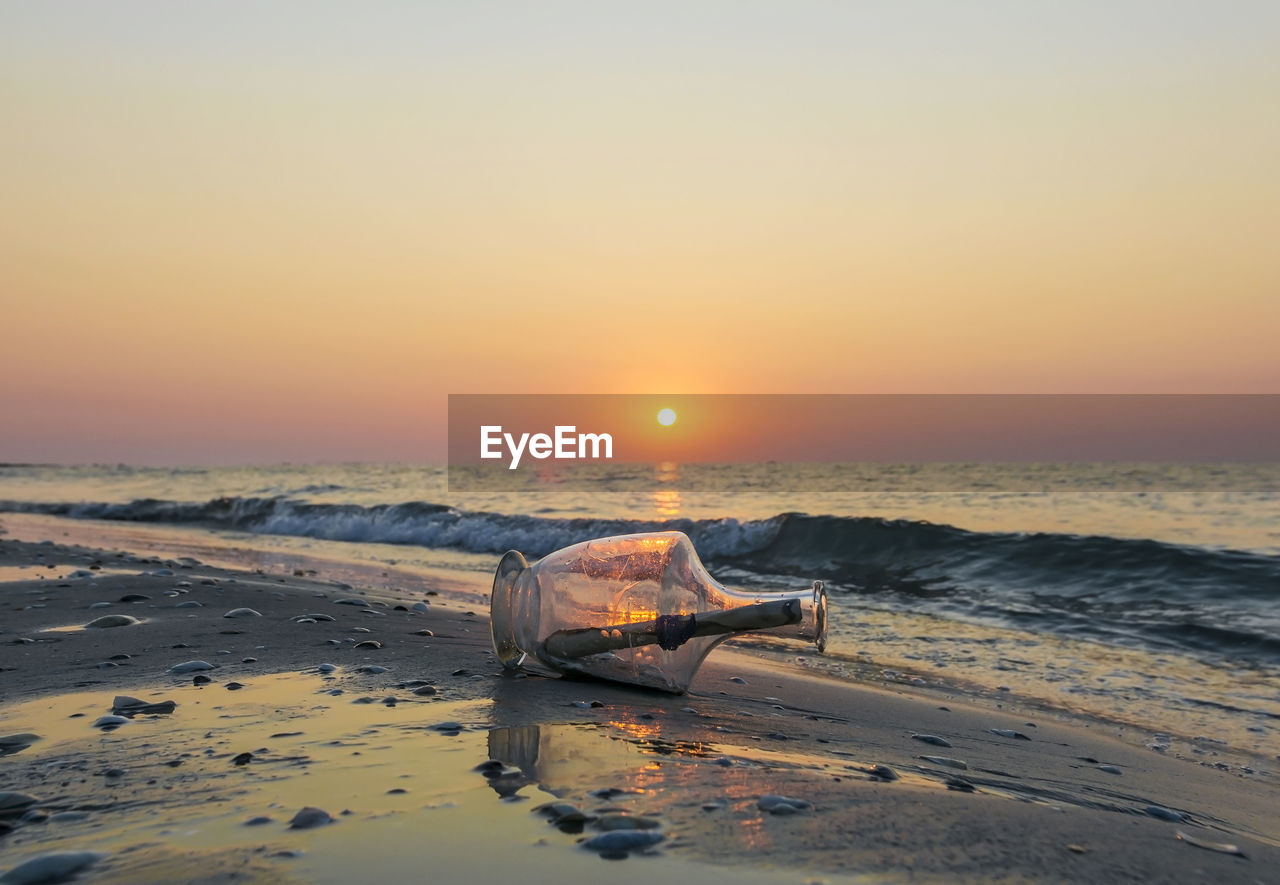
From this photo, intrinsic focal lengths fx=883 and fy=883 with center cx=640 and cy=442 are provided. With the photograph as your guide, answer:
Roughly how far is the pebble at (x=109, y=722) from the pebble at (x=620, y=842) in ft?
5.09

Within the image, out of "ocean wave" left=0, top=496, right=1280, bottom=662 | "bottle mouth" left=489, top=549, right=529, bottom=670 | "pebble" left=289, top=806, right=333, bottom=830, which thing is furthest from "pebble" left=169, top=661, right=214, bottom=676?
"ocean wave" left=0, top=496, right=1280, bottom=662

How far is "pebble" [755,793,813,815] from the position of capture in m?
1.88

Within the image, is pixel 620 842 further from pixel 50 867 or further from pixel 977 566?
pixel 977 566

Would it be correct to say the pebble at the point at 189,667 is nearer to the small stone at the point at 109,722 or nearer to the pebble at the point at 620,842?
the small stone at the point at 109,722

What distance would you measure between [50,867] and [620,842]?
0.96 metres

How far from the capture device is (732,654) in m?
5.16

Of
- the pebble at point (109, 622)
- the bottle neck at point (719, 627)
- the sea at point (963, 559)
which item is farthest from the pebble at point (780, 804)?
the pebble at point (109, 622)

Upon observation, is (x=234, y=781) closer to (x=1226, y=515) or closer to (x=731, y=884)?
(x=731, y=884)

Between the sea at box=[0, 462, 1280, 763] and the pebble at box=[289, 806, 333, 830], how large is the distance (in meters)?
2.38

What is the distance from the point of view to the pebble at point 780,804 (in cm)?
188

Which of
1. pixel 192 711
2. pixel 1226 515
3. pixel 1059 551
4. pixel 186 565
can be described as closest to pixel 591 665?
pixel 192 711

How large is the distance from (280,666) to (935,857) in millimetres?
2600

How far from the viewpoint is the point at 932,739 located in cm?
315

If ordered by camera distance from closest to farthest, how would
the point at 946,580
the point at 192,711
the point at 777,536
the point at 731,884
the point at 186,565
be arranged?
the point at 731,884 → the point at 192,711 → the point at 186,565 → the point at 946,580 → the point at 777,536
